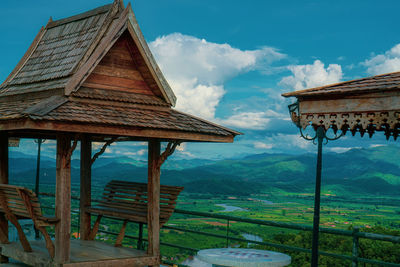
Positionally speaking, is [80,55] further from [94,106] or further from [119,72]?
[94,106]

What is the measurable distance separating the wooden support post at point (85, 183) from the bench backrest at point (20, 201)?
1.81m

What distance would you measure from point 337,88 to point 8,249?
6.62m

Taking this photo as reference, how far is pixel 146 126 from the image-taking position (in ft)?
26.1

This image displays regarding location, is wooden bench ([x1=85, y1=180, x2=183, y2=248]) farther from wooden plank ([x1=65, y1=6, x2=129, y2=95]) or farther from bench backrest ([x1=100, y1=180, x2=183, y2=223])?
wooden plank ([x1=65, y1=6, x2=129, y2=95])

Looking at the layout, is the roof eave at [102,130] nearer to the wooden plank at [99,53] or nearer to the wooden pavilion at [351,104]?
the wooden plank at [99,53]

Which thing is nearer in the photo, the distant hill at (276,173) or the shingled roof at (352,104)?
the shingled roof at (352,104)

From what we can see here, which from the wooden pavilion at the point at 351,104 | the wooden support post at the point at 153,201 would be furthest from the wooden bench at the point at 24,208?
the wooden pavilion at the point at 351,104

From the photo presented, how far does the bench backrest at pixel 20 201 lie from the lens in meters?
7.71

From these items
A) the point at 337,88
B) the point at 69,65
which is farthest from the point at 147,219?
the point at 337,88

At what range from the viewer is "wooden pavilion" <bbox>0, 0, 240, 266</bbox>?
299 inches

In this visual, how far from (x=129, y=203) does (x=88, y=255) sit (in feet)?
5.18

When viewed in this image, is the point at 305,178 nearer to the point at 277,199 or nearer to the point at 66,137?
the point at 277,199

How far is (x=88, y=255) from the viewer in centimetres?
834

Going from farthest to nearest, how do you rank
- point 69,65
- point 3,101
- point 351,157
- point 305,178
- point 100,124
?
point 351,157 → point 305,178 → point 3,101 → point 69,65 → point 100,124
